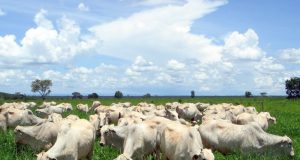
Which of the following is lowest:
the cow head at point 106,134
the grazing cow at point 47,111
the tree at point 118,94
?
the cow head at point 106,134

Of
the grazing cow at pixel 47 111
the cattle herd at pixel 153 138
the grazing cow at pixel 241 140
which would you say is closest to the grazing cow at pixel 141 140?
the cattle herd at pixel 153 138

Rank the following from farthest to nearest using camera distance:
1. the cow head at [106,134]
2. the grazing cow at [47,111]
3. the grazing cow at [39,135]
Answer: the grazing cow at [47,111]
the cow head at [106,134]
the grazing cow at [39,135]

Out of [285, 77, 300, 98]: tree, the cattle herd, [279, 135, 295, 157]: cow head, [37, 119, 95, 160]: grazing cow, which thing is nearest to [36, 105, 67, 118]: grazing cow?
the cattle herd

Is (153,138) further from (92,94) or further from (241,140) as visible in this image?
(92,94)

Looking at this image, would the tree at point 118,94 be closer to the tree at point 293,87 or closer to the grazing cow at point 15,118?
the tree at point 293,87

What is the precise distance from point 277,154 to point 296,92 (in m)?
119

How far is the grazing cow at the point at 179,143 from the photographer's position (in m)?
14.3

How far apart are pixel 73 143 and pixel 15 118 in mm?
13816

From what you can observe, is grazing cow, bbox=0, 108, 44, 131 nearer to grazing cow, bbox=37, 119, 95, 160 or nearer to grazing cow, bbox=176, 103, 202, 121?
grazing cow, bbox=37, 119, 95, 160

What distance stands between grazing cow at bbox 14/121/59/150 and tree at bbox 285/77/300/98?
395 feet

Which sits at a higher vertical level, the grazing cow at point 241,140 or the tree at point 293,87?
the tree at point 293,87

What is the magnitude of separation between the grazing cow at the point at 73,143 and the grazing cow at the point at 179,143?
89.0 inches

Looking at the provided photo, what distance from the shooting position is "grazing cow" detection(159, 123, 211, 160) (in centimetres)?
1434

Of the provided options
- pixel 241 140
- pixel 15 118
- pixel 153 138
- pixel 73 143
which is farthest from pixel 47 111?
pixel 73 143
